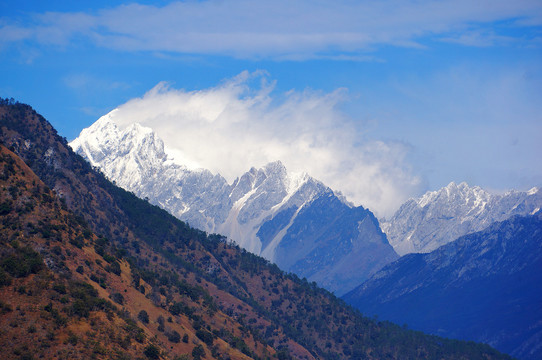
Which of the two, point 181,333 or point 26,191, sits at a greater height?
point 26,191

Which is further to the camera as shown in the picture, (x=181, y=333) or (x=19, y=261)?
(x=181, y=333)

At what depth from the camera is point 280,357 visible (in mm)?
188375

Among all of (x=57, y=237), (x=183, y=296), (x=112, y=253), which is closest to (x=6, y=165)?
(x=57, y=237)

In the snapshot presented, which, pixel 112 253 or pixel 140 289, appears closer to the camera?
pixel 140 289

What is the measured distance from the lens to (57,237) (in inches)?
5202

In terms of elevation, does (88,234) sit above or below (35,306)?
above

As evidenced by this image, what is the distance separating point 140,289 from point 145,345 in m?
41.5

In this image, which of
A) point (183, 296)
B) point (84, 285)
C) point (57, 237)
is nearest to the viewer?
point (84, 285)

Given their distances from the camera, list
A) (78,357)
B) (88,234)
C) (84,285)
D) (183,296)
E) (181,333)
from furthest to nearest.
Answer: (183,296) < (88,234) < (181,333) < (84,285) < (78,357)

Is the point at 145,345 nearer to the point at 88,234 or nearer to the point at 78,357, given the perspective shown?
the point at 78,357

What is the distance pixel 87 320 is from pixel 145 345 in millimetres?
10527

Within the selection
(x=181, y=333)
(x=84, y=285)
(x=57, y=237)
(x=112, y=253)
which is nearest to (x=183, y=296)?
(x=112, y=253)

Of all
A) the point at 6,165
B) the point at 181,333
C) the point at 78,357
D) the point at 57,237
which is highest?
the point at 6,165

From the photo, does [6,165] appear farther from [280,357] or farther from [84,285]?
[280,357]
